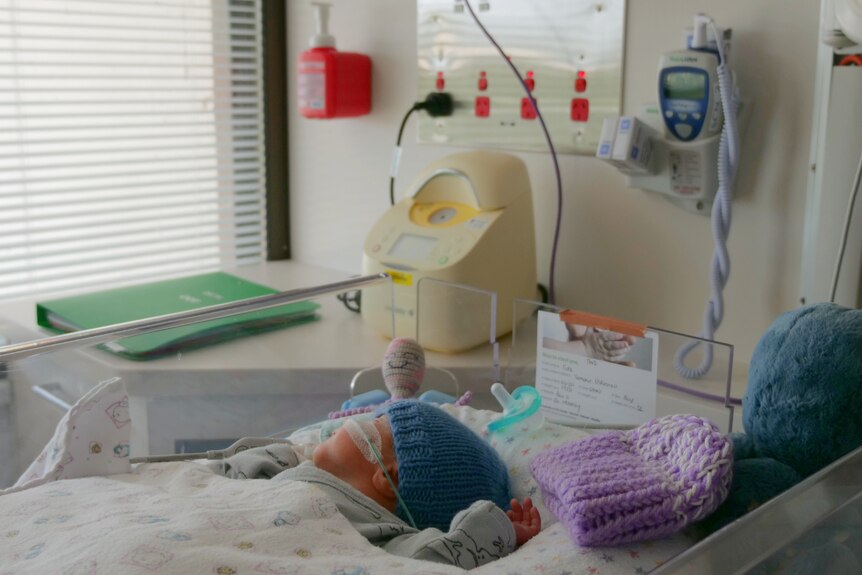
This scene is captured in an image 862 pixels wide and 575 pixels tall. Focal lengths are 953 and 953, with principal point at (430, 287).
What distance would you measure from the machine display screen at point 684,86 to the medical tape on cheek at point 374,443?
2.27 ft

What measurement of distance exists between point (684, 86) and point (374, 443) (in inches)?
28.4

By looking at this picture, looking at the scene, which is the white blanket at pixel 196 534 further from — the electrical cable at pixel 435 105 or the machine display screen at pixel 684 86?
the electrical cable at pixel 435 105

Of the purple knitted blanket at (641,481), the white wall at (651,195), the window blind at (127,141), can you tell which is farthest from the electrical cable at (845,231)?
the window blind at (127,141)

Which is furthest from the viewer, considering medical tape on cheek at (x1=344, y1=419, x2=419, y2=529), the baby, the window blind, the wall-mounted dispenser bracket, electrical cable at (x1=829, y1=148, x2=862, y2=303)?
the window blind

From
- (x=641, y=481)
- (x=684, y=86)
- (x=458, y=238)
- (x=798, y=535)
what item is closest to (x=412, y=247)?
(x=458, y=238)

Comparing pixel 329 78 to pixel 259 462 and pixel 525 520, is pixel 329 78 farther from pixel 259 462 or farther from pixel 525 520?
pixel 525 520

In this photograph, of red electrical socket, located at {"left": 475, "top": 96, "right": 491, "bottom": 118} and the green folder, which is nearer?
the green folder

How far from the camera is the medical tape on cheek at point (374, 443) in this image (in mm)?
1032

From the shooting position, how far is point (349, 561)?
2.60 feet

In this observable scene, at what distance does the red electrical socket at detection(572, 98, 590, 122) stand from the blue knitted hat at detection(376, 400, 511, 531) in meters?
0.75

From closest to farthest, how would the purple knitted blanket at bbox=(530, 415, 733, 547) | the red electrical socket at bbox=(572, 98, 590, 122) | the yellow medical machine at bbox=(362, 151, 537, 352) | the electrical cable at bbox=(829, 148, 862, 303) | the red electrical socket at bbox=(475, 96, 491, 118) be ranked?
the purple knitted blanket at bbox=(530, 415, 733, 547) < the electrical cable at bbox=(829, 148, 862, 303) < the yellow medical machine at bbox=(362, 151, 537, 352) < the red electrical socket at bbox=(572, 98, 590, 122) < the red electrical socket at bbox=(475, 96, 491, 118)

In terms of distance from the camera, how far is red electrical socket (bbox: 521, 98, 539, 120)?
5.62 feet

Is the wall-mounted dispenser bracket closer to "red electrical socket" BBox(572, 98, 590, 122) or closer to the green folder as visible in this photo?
"red electrical socket" BBox(572, 98, 590, 122)

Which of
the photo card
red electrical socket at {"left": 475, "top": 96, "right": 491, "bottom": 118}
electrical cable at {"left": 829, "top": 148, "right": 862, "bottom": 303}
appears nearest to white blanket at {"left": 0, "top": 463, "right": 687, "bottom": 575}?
the photo card
